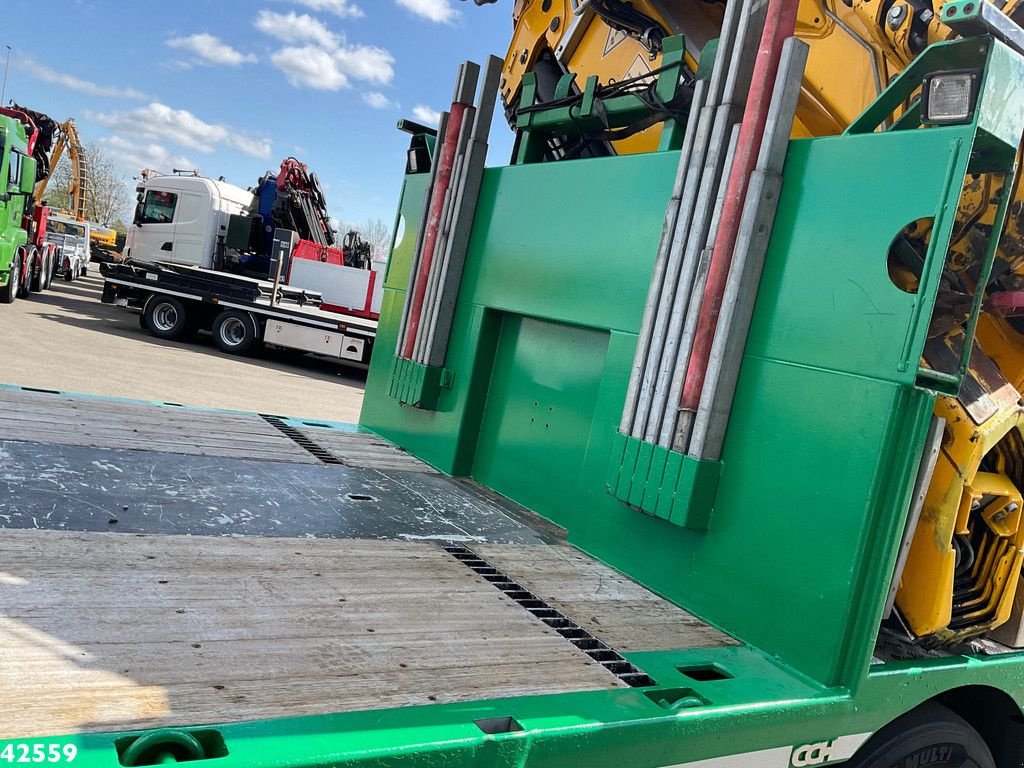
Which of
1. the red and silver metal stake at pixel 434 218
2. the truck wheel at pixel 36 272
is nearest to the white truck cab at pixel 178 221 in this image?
the truck wheel at pixel 36 272

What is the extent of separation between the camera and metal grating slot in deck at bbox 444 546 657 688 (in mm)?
2260

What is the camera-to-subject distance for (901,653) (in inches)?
114

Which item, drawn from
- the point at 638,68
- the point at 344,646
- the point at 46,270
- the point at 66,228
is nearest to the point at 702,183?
the point at 638,68

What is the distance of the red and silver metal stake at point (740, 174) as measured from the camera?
297cm

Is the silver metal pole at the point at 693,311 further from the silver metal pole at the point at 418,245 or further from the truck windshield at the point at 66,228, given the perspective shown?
the truck windshield at the point at 66,228

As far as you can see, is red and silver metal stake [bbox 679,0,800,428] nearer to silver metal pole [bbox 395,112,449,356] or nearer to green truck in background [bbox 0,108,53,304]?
silver metal pole [bbox 395,112,449,356]

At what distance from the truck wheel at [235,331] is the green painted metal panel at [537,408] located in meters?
11.6

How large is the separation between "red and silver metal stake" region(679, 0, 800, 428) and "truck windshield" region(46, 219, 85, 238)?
28323 millimetres

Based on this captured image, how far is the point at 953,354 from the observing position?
2854 mm

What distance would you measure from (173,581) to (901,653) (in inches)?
96.2

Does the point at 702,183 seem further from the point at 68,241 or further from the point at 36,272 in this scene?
the point at 68,241

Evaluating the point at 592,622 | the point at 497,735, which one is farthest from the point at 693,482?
the point at 497,735

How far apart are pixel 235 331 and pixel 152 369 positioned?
3.72 m

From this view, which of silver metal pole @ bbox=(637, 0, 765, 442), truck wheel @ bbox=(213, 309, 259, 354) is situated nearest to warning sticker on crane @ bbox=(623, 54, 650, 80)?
silver metal pole @ bbox=(637, 0, 765, 442)
